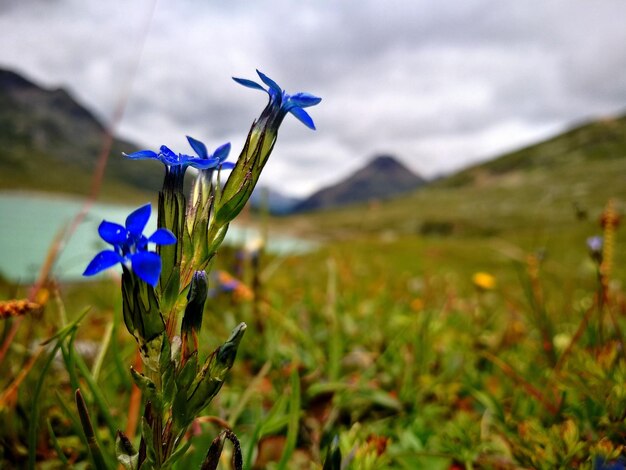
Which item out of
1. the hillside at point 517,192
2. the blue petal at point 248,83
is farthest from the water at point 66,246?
the hillside at point 517,192

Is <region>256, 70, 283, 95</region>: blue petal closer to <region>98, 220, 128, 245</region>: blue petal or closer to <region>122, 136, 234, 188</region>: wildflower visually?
<region>122, 136, 234, 188</region>: wildflower

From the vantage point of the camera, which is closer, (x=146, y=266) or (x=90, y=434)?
(x=146, y=266)

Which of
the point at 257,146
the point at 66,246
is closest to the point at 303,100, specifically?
the point at 257,146

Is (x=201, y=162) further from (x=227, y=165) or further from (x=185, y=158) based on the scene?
(x=227, y=165)

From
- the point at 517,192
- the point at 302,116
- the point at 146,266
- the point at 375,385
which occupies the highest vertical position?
the point at 517,192

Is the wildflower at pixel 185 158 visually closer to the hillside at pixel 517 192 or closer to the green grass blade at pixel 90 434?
the green grass blade at pixel 90 434

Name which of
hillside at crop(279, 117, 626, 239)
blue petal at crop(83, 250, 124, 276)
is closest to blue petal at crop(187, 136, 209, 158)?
blue petal at crop(83, 250, 124, 276)
